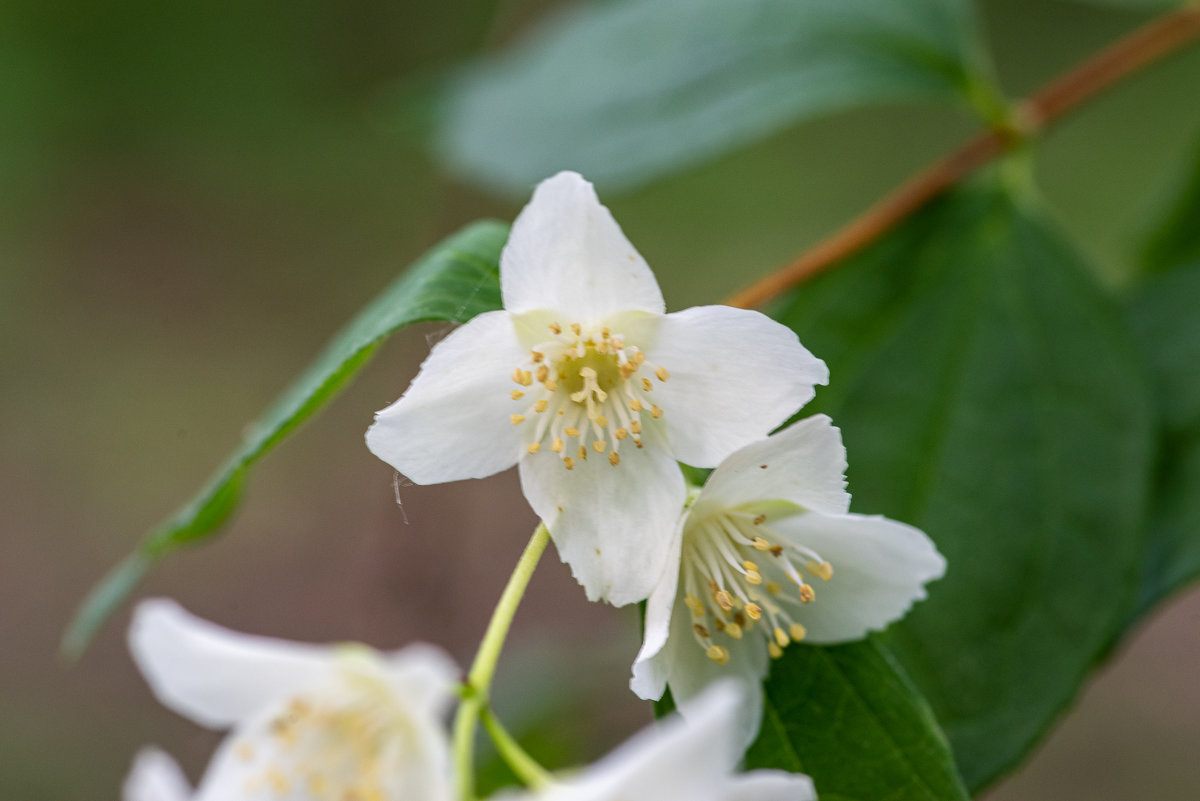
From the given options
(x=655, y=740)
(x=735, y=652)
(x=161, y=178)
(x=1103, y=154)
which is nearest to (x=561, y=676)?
(x=735, y=652)

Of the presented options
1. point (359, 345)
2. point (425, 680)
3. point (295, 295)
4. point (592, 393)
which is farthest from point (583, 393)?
point (295, 295)

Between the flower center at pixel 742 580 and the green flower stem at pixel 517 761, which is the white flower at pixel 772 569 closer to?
the flower center at pixel 742 580

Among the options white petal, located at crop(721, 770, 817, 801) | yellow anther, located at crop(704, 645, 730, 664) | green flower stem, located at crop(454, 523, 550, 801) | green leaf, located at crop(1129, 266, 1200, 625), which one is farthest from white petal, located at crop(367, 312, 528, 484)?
green leaf, located at crop(1129, 266, 1200, 625)

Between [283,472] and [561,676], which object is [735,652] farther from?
[283,472]

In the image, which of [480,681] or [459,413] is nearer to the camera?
[480,681]

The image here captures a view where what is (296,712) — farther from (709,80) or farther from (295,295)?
(295,295)

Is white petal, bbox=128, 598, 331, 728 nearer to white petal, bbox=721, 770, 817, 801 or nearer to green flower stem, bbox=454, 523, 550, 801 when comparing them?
green flower stem, bbox=454, 523, 550, 801
